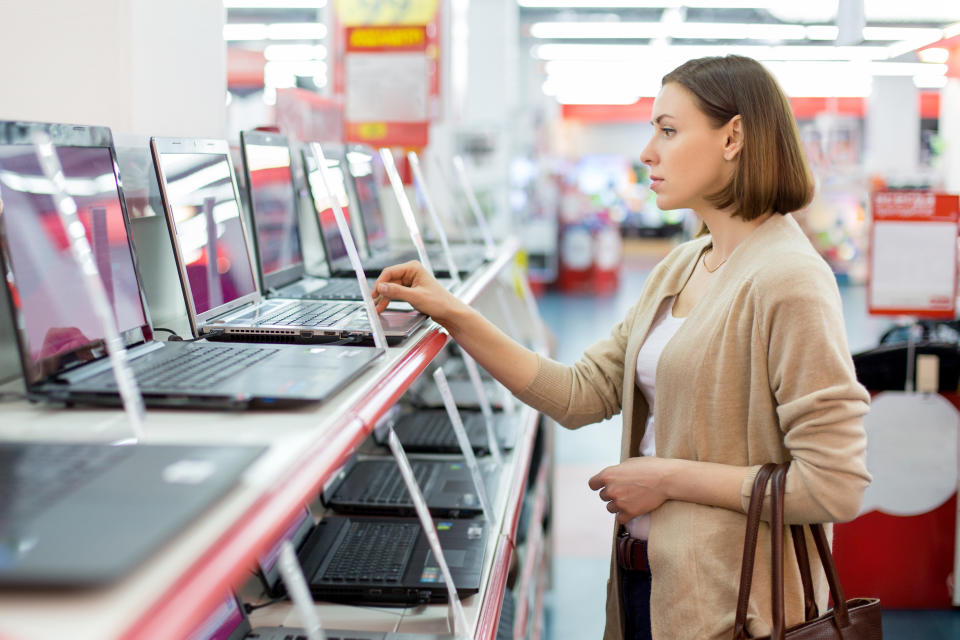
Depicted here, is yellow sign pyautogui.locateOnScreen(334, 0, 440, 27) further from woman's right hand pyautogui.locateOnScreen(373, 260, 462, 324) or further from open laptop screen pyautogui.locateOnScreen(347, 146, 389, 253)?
woman's right hand pyautogui.locateOnScreen(373, 260, 462, 324)

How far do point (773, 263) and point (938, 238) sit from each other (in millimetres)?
2274

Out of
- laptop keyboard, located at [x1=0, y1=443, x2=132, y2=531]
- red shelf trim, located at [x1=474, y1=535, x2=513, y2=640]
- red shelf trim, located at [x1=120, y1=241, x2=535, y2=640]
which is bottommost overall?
red shelf trim, located at [x1=474, y1=535, x2=513, y2=640]

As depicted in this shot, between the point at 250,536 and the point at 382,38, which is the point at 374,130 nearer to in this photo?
the point at 382,38

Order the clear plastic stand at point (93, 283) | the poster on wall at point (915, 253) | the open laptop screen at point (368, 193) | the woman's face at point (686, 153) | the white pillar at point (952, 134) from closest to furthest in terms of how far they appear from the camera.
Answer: the clear plastic stand at point (93, 283) → the woman's face at point (686, 153) → the open laptop screen at point (368, 193) → the poster on wall at point (915, 253) → the white pillar at point (952, 134)

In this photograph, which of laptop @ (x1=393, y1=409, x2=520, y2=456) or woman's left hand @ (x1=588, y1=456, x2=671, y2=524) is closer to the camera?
woman's left hand @ (x1=588, y1=456, x2=671, y2=524)

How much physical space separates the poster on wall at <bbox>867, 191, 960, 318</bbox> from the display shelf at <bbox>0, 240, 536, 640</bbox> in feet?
8.55

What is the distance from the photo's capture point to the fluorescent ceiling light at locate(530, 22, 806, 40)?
1362 centimetres

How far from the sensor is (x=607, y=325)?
9656 millimetres

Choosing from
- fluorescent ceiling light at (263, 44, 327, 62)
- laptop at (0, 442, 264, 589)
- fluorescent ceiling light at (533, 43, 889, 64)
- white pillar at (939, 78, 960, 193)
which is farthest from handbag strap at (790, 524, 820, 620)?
fluorescent ceiling light at (263, 44, 327, 62)

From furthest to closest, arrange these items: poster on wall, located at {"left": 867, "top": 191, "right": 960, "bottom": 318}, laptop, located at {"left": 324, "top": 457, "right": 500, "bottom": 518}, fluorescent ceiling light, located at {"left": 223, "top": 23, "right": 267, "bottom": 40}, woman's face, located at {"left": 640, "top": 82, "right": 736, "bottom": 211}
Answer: fluorescent ceiling light, located at {"left": 223, "top": 23, "right": 267, "bottom": 40} → poster on wall, located at {"left": 867, "top": 191, "right": 960, "bottom": 318} → laptop, located at {"left": 324, "top": 457, "right": 500, "bottom": 518} → woman's face, located at {"left": 640, "top": 82, "right": 736, "bottom": 211}

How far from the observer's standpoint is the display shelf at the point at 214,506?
56 cm

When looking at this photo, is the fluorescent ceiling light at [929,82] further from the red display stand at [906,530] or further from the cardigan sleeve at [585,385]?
the cardigan sleeve at [585,385]

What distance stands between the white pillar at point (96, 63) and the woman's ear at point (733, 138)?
1178mm

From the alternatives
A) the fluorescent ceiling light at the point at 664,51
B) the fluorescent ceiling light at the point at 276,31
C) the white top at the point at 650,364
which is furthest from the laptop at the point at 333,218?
the fluorescent ceiling light at the point at 664,51
